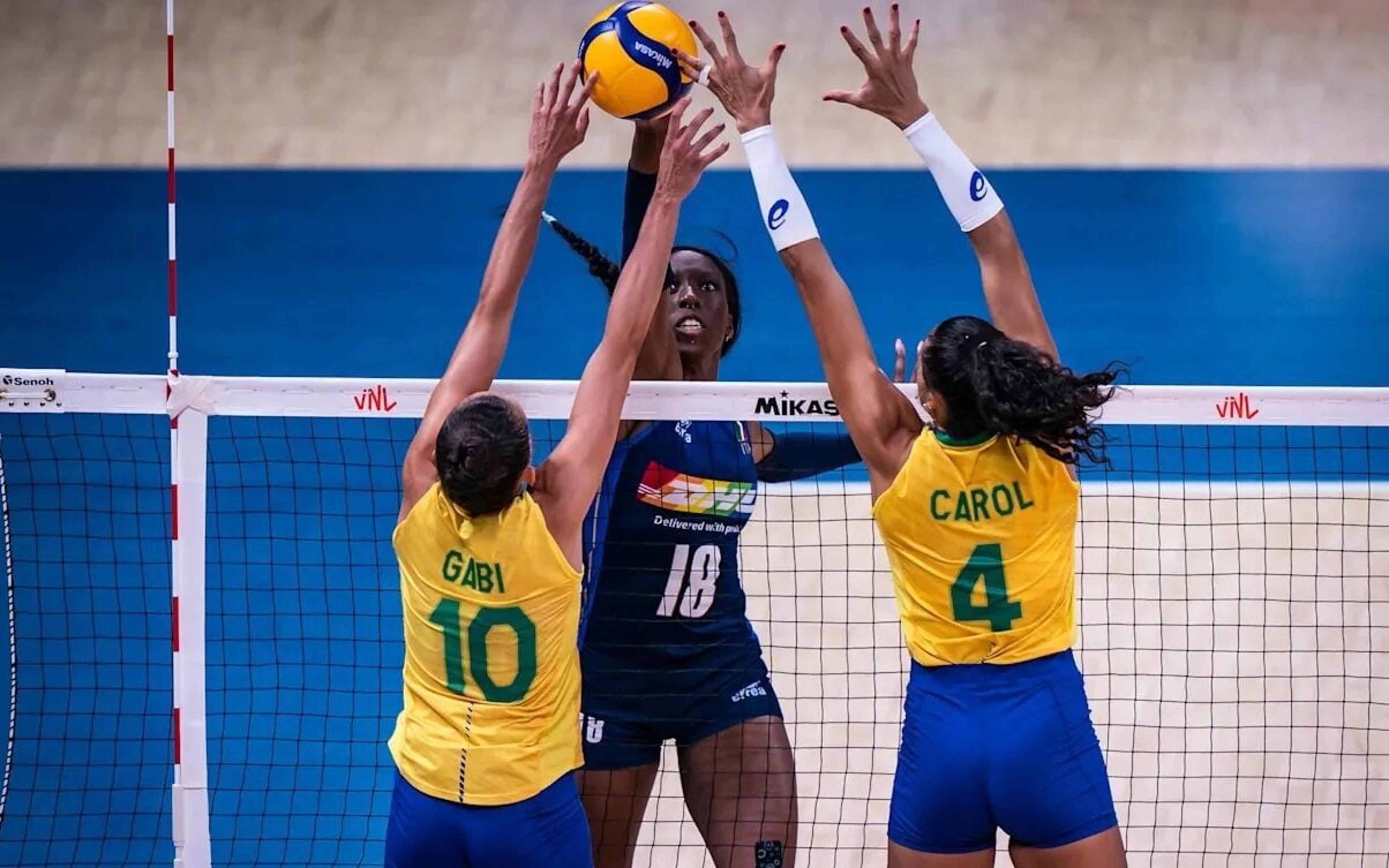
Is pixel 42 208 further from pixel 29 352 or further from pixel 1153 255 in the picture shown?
pixel 1153 255

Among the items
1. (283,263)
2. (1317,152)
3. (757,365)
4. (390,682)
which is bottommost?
(390,682)

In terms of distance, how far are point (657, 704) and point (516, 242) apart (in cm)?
139

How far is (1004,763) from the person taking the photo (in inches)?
127

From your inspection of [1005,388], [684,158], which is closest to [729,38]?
[684,158]

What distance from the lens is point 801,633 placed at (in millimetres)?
7332

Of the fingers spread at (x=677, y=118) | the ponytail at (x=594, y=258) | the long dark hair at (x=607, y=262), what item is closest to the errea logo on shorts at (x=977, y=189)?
the fingers spread at (x=677, y=118)

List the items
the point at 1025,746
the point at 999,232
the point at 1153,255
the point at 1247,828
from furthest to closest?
the point at 1153,255, the point at 1247,828, the point at 999,232, the point at 1025,746

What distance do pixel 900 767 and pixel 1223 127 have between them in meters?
6.81

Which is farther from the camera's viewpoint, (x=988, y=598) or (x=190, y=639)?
(x=190, y=639)

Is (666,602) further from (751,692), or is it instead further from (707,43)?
(707,43)

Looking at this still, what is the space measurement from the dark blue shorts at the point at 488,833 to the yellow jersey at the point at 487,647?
0.03 metres

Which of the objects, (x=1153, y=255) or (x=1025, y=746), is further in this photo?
(x=1153, y=255)

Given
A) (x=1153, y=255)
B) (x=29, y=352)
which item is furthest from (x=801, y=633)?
(x=29, y=352)

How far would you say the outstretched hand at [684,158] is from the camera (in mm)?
3596
